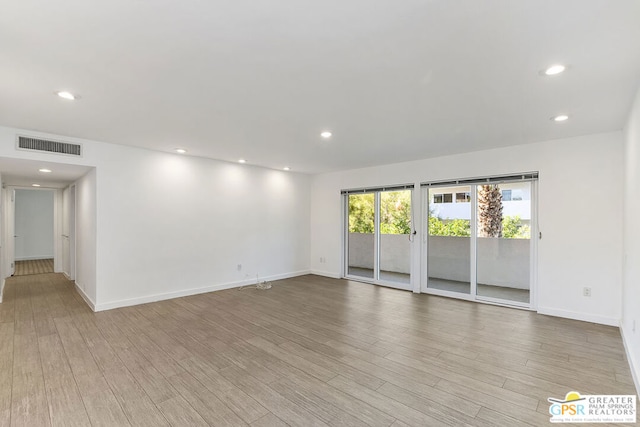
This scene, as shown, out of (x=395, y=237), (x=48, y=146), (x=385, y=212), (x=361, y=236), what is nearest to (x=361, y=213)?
(x=361, y=236)

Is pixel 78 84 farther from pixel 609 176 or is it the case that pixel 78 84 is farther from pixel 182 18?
pixel 609 176

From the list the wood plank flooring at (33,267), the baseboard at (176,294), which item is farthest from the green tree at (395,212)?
Result: the wood plank flooring at (33,267)

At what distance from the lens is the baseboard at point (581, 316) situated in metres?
3.82

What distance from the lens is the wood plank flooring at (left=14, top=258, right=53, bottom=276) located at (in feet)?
24.1

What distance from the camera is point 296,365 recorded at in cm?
279

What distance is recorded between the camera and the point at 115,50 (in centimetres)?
202

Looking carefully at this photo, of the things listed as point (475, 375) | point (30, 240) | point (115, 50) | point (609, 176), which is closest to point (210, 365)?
point (475, 375)

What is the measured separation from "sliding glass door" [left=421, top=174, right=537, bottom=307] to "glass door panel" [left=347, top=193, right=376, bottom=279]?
4.32 ft

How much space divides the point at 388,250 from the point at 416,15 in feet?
16.8

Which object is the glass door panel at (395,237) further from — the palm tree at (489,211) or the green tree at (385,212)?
the palm tree at (489,211)

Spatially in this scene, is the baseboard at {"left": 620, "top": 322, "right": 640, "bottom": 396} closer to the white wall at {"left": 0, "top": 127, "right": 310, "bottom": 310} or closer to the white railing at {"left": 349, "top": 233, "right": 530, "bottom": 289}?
the white railing at {"left": 349, "top": 233, "right": 530, "bottom": 289}

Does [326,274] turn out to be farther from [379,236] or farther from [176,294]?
[176,294]

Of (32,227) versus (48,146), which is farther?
(32,227)

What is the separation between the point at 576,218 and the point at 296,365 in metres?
4.20
